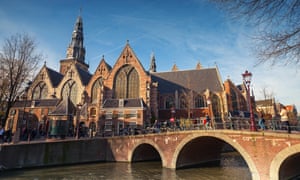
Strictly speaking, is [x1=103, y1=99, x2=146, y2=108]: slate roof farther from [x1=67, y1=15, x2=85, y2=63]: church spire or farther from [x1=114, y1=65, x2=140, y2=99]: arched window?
[x1=67, y1=15, x2=85, y2=63]: church spire

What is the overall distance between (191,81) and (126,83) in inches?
571

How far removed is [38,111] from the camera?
34.5 m

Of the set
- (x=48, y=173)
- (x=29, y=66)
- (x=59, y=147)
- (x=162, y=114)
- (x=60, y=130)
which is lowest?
(x=48, y=173)

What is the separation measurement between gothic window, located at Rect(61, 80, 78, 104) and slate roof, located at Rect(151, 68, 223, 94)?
58.3 feet

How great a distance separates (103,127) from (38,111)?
14599mm

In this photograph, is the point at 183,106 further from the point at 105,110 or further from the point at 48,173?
the point at 48,173

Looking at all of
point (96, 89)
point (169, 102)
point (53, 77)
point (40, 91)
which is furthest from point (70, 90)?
point (169, 102)

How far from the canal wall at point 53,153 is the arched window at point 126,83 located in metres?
13.0

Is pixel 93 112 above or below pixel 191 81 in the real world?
below

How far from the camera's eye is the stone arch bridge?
412 inches

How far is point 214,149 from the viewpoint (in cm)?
2234

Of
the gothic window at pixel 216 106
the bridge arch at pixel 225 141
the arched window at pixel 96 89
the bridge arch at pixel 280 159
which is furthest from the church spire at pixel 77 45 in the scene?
the bridge arch at pixel 280 159

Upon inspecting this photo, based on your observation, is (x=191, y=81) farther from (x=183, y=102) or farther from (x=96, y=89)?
(x=96, y=89)

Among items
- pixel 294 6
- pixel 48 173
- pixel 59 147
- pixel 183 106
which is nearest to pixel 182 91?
pixel 183 106
